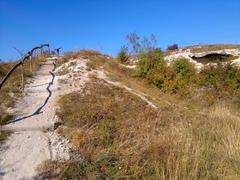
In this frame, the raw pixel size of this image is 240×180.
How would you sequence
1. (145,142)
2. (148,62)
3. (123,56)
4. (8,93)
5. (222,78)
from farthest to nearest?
(123,56)
(148,62)
(222,78)
(8,93)
(145,142)

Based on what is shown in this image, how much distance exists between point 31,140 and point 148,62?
11179 millimetres

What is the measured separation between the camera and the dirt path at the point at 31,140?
562 cm

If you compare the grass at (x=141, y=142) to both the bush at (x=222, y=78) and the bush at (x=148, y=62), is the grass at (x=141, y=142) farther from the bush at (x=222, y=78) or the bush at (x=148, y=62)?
the bush at (x=148, y=62)

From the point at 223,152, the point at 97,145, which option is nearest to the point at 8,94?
the point at 97,145

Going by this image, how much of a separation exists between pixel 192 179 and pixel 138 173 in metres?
0.89

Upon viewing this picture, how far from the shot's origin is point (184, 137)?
6.53 m

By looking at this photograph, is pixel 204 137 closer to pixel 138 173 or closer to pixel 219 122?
pixel 219 122

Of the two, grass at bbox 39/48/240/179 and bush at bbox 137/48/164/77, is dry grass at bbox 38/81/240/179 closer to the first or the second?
grass at bbox 39/48/240/179

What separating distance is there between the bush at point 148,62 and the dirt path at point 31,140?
288 inches

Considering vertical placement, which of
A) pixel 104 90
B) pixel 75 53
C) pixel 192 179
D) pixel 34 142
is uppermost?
pixel 75 53

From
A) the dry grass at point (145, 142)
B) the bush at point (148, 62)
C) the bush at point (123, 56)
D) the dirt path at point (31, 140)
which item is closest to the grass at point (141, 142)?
the dry grass at point (145, 142)

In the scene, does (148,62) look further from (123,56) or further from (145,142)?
(145,142)

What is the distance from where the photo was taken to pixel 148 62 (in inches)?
674

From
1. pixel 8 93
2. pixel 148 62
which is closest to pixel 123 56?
pixel 148 62
